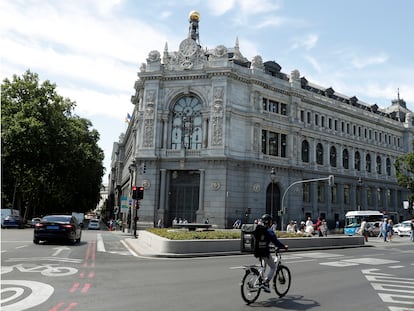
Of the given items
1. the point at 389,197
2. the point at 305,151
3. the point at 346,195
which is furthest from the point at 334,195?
the point at 389,197

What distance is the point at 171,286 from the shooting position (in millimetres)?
10195

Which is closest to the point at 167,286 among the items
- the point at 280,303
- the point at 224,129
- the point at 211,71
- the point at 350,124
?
the point at 280,303

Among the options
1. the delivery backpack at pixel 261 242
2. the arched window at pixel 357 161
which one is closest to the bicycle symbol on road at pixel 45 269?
the delivery backpack at pixel 261 242

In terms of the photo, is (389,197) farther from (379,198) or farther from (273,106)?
(273,106)

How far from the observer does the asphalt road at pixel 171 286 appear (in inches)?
322

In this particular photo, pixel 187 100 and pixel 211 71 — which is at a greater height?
pixel 211 71

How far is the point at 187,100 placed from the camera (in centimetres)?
4678

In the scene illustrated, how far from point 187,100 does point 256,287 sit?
39326mm

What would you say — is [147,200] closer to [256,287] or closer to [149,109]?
[149,109]

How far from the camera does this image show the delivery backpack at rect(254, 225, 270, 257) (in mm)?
9125

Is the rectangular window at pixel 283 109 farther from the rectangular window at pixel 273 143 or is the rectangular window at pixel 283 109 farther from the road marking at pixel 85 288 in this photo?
the road marking at pixel 85 288

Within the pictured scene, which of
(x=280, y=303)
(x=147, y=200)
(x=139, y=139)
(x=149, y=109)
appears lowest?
(x=280, y=303)

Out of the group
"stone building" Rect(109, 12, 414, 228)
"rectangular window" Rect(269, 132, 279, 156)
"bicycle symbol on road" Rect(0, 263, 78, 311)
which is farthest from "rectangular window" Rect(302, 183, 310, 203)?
"bicycle symbol on road" Rect(0, 263, 78, 311)

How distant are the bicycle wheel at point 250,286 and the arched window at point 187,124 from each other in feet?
122
